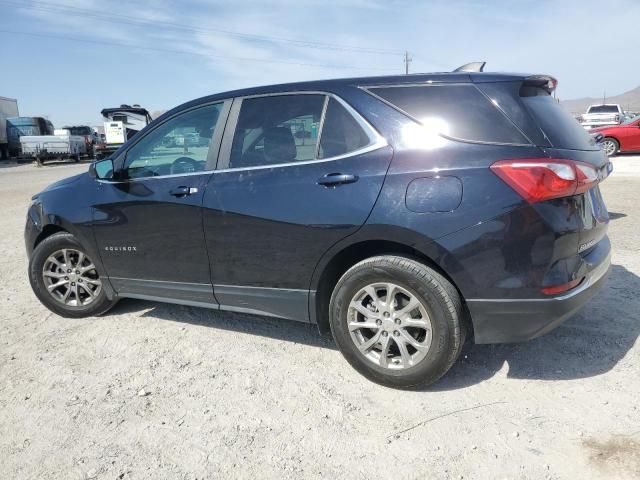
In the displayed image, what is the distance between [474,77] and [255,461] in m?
2.32

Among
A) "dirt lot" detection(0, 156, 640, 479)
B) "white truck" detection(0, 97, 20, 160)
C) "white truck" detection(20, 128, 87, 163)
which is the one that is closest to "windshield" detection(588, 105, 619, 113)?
"dirt lot" detection(0, 156, 640, 479)

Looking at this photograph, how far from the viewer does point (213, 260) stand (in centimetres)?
342

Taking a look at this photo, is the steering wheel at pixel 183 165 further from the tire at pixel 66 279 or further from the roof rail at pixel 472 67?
the roof rail at pixel 472 67

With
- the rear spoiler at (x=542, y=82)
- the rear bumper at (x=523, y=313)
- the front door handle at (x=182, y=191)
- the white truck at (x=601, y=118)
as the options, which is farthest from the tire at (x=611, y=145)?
the front door handle at (x=182, y=191)

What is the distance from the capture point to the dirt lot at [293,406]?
2.35 metres

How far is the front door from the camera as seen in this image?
347cm

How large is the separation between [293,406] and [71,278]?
247cm

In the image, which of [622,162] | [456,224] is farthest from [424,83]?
[622,162]

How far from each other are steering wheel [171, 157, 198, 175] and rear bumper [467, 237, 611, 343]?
209cm

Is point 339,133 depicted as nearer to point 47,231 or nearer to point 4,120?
point 47,231

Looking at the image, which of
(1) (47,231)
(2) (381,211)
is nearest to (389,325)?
(2) (381,211)

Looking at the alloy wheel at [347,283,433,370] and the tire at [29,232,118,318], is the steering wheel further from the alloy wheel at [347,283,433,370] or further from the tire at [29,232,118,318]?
the alloy wheel at [347,283,433,370]

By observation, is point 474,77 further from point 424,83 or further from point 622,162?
point 622,162

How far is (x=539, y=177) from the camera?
8.20 ft
